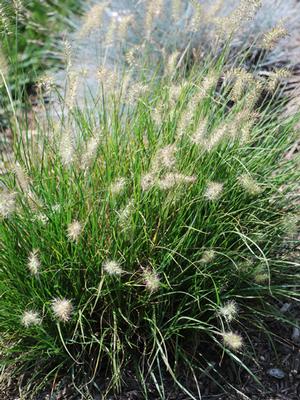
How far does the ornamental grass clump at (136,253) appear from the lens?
10.1ft

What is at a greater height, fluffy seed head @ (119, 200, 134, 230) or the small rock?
fluffy seed head @ (119, 200, 134, 230)

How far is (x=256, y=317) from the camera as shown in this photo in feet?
11.5

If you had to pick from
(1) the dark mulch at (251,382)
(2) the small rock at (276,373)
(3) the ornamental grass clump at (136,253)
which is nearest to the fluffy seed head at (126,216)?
(3) the ornamental grass clump at (136,253)

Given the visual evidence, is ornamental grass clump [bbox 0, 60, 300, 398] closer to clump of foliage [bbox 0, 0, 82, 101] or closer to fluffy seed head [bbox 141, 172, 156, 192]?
fluffy seed head [bbox 141, 172, 156, 192]

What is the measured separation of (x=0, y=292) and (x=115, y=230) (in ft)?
2.03

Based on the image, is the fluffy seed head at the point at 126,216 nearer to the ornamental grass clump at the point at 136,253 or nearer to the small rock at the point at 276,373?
the ornamental grass clump at the point at 136,253

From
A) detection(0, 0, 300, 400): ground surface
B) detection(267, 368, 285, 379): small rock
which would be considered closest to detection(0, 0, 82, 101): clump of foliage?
detection(0, 0, 300, 400): ground surface

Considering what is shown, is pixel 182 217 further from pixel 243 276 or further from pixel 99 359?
pixel 99 359

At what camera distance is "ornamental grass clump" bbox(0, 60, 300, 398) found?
3064 mm

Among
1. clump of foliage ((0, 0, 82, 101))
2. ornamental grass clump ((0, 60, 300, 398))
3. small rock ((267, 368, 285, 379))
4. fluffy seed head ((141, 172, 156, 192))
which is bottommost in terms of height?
clump of foliage ((0, 0, 82, 101))

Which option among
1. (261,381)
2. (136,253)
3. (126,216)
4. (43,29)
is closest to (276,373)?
(261,381)

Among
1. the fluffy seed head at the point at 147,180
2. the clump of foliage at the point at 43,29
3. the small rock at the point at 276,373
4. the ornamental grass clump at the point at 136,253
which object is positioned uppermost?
the fluffy seed head at the point at 147,180

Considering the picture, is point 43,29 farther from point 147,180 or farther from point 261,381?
point 261,381

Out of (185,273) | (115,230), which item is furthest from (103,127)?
(185,273)
